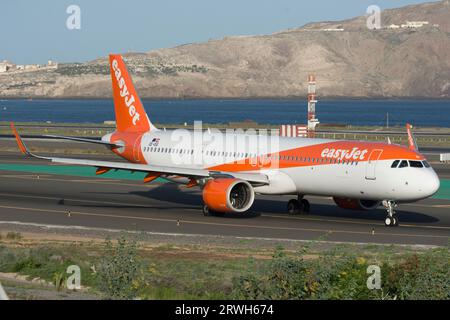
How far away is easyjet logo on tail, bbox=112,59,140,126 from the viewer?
57.0 meters

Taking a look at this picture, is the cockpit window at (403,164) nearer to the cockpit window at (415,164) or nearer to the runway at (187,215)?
the cockpit window at (415,164)

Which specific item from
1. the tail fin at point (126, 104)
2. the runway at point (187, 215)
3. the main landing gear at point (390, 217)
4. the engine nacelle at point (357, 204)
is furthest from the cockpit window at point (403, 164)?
the tail fin at point (126, 104)

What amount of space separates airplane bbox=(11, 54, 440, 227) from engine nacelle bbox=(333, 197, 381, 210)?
5 centimetres

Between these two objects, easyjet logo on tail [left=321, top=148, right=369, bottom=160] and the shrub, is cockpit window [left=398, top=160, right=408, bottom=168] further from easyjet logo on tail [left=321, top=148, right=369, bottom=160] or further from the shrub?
the shrub

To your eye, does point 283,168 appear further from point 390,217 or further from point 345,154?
point 390,217

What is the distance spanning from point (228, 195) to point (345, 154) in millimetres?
6052

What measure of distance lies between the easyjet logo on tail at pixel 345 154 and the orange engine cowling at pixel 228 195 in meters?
4.16

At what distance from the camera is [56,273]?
99.6 ft

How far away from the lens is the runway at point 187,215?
144ft

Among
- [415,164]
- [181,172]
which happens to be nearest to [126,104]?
[181,172]
